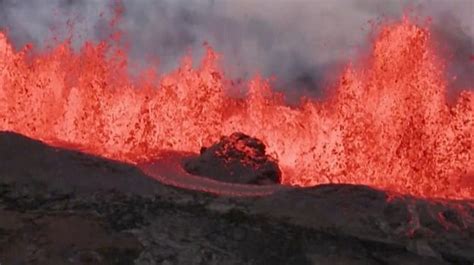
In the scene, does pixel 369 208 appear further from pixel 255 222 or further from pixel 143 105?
pixel 143 105

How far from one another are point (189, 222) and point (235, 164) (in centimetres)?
522

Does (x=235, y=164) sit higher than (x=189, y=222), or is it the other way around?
(x=235, y=164)

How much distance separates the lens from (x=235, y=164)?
1282 centimetres

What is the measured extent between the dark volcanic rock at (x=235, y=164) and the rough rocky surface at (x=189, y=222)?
13.2 ft

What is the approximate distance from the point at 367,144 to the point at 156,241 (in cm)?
939

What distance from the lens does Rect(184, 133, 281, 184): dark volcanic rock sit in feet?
41.2

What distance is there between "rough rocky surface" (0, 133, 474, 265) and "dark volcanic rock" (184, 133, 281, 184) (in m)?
4.01

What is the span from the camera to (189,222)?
7648 millimetres

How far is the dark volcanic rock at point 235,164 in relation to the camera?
12555 mm

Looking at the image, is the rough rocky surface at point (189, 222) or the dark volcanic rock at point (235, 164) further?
the dark volcanic rock at point (235, 164)

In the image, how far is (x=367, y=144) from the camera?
15.6 metres

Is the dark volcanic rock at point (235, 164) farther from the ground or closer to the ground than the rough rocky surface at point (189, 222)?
farther from the ground

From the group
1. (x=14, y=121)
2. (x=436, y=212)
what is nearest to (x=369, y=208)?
(x=436, y=212)

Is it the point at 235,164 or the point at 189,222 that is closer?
the point at 189,222
